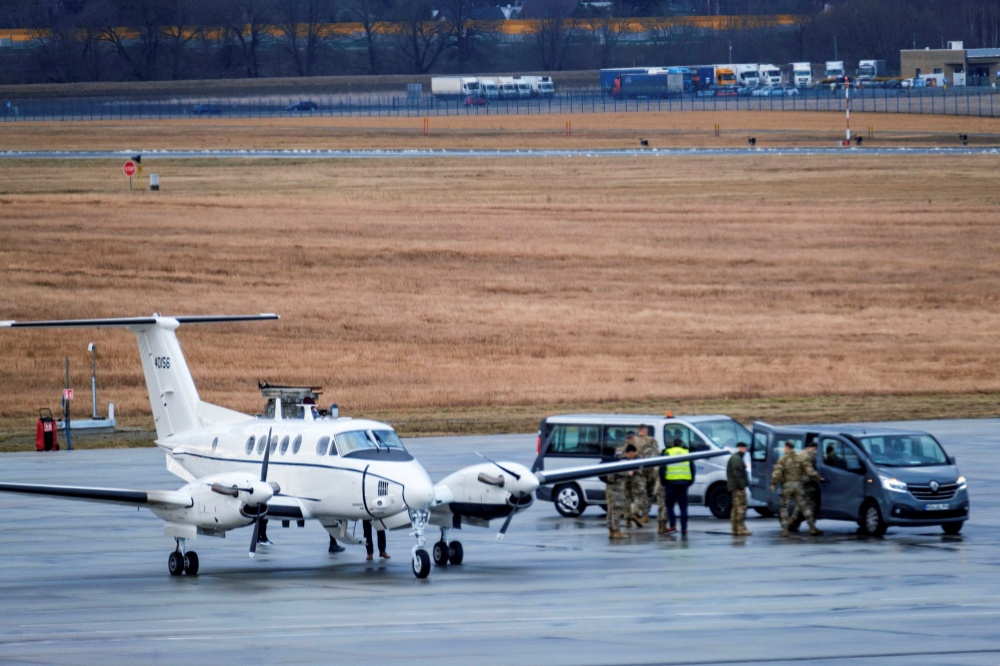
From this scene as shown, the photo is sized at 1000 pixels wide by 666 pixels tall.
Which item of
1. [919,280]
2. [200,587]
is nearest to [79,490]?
[200,587]

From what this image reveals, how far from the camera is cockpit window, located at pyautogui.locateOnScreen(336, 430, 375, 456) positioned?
2256 centimetres

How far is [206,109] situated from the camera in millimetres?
144875

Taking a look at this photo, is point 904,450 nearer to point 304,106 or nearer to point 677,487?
point 677,487

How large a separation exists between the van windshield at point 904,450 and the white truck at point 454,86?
13082cm

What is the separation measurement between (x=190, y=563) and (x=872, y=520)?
1138 cm

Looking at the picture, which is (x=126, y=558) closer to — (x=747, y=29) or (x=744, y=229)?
(x=744, y=229)

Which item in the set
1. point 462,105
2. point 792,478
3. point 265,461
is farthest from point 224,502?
point 462,105

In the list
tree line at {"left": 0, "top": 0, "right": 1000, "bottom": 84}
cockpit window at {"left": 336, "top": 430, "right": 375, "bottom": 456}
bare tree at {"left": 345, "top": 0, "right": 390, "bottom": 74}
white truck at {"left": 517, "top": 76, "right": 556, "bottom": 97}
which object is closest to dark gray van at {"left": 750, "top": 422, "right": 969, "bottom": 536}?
cockpit window at {"left": 336, "top": 430, "right": 375, "bottom": 456}

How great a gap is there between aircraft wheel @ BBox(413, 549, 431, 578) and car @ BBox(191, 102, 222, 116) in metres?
128

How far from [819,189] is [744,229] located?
46.8 feet

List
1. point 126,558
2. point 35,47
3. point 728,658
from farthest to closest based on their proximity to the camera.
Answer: point 35,47 → point 126,558 → point 728,658

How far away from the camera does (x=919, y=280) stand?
64500 millimetres

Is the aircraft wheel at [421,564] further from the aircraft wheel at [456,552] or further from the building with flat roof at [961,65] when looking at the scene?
the building with flat roof at [961,65]

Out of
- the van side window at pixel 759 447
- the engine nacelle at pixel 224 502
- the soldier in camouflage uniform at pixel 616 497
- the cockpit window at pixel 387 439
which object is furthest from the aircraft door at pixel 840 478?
the engine nacelle at pixel 224 502
